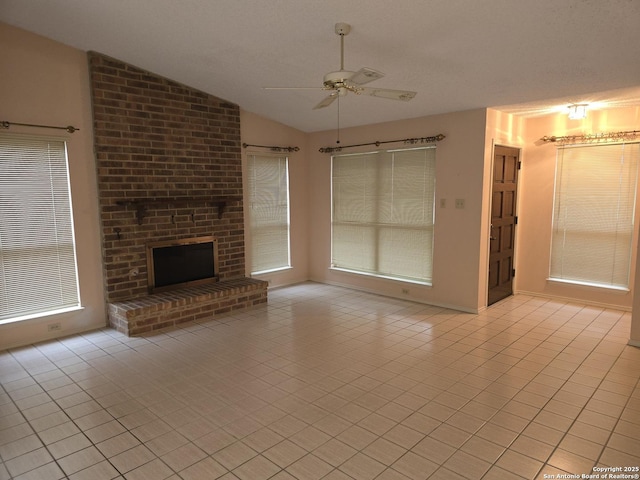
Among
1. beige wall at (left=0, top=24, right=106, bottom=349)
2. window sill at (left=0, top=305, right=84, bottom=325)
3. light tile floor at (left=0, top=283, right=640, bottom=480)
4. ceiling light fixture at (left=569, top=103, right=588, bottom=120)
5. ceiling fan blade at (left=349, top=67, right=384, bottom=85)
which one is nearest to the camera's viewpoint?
light tile floor at (left=0, top=283, right=640, bottom=480)

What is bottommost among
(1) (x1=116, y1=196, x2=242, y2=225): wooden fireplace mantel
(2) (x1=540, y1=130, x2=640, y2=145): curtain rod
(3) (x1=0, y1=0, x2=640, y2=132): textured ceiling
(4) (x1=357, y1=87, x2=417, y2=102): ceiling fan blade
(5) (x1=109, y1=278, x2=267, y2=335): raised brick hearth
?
(5) (x1=109, y1=278, x2=267, y2=335): raised brick hearth

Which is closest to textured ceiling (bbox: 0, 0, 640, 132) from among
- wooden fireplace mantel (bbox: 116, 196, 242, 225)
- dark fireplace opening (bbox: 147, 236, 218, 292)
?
wooden fireplace mantel (bbox: 116, 196, 242, 225)

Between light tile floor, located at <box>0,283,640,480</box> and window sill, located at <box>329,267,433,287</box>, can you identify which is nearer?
light tile floor, located at <box>0,283,640,480</box>

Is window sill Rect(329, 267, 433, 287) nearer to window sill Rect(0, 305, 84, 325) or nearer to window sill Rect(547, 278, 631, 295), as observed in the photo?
window sill Rect(547, 278, 631, 295)

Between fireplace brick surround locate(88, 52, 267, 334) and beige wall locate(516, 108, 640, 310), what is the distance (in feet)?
11.9

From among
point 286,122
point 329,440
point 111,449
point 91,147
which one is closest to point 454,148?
point 286,122

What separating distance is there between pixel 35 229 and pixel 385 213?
4.07 m

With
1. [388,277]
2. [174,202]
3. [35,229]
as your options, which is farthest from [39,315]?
[388,277]

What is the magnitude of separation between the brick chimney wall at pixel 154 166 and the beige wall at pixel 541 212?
3902 millimetres

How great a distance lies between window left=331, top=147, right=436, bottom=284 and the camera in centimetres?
521

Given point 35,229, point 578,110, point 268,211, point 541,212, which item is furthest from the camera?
point 268,211

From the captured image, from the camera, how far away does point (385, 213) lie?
222 inches

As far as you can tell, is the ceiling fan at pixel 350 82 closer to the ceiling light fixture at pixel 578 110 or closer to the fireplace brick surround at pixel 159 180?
the fireplace brick surround at pixel 159 180

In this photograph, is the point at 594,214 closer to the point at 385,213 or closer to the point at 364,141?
the point at 385,213
